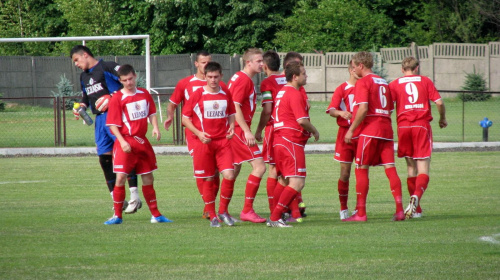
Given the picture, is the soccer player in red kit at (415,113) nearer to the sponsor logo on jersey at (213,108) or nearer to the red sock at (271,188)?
the red sock at (271,188)

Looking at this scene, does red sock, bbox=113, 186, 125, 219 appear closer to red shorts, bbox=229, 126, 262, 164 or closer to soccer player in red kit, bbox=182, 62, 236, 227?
soccer player in red kit, bbox=182, 62, 236, 227

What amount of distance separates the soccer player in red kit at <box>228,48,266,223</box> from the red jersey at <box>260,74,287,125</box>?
214 millimetres

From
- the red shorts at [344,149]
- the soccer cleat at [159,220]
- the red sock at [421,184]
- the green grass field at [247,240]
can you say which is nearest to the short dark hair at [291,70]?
the red shorts at [344,149]

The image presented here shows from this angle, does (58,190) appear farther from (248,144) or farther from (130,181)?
(248,144)

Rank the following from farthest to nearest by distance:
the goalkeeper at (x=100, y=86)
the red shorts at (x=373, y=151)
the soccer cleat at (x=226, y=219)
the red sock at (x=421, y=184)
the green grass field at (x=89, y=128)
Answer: the green grass field at (x=89, y=128)
the goalkeeper at (x=100, y=86)
the red sock at (x=421, y=184)
the red shorts at (x=373, y=151)
the soccer cleat at (x=226, y=219)

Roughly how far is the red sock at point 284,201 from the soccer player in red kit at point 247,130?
1.75 ft

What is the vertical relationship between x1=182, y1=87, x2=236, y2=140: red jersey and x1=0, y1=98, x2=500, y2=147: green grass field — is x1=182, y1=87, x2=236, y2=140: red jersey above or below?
above

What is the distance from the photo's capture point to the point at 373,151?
29.6 ft

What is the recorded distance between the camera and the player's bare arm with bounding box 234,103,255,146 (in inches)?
340

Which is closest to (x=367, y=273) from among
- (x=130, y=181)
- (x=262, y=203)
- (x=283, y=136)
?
(x=283, y=136)

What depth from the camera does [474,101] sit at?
1075 inches

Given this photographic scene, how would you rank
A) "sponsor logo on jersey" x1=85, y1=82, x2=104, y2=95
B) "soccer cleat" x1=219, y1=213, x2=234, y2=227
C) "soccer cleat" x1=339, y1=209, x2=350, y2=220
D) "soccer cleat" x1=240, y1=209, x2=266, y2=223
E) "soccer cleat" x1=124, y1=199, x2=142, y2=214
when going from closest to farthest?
"soccer cleat" x1=219, y1=213, x2=234, y2=227 < "soccer cleat" x1=240, y1=209, x2=266, y2=223 < "soccer cleat" x1=339, y1=209, x2=350, y2=220 < "soccer cleat" x1=124, y1=199, x2=142, y2=214 < "sponsor logo on jersey" x1=85, y1=82, x2=104, y2=95

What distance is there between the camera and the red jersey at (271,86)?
941cm

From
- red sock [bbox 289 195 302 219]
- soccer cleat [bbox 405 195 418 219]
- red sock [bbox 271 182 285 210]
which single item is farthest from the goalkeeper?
soccer cleat [bbox 405 195 418 219]
